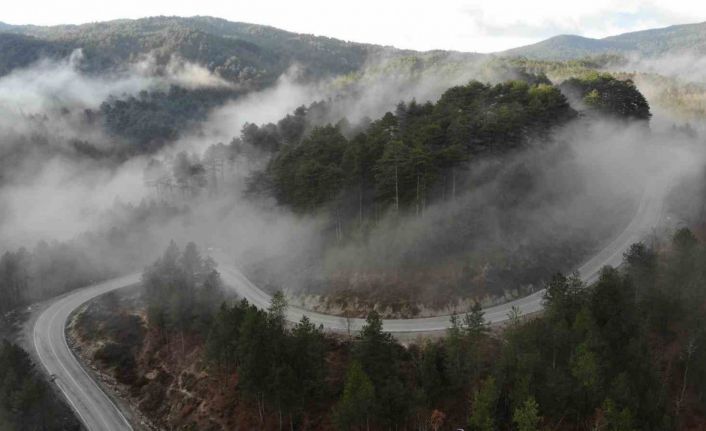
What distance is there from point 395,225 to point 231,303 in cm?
2158

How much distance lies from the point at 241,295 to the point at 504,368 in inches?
1461

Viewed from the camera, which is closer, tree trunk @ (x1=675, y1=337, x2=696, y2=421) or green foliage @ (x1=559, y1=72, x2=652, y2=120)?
tree trunk @ (x1=675, y1=337, x2=696, y2=421)

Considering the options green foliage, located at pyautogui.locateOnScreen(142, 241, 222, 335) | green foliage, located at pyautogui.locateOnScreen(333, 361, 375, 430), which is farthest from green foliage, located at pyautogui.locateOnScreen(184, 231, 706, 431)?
green foliage, located at pyautogui.locateOnScreen(142, 241, 222, 335)

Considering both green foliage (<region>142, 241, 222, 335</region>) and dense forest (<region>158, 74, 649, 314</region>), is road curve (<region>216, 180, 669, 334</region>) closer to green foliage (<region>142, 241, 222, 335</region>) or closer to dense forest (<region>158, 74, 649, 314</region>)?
dense forest (<region>158, 74, 649, 314</region>)

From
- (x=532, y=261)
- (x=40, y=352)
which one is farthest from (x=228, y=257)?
(x=532, y=261)

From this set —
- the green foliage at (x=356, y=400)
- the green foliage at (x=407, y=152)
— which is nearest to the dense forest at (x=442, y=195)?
the green foliage at (x=407, y=152)

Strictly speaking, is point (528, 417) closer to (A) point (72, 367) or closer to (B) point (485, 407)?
(B) point (485, 407)

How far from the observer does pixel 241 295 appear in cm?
6375

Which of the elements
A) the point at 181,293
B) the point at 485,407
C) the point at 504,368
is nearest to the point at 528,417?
the point at 485,407

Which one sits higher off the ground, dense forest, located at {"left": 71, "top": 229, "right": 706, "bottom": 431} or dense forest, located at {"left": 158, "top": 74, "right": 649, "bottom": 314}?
dense forest, located at {"left": 158, "top": 74, "right": 649, "bottom": 314}

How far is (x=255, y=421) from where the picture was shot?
44.4 m

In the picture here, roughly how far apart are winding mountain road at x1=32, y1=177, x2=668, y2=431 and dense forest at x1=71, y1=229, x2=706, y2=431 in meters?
3.81

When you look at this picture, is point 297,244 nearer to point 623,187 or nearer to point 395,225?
point 395,225

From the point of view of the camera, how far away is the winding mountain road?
50000 millimetres
